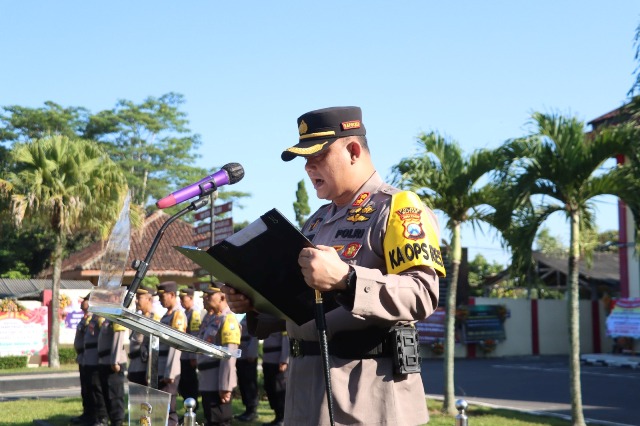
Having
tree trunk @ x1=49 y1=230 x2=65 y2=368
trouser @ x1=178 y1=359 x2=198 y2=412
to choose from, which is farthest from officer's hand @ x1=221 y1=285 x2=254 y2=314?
tree trunk @ x1=49 y1=230 x2=65 y2=368

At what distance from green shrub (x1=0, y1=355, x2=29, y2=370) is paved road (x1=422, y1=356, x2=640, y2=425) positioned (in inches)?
420

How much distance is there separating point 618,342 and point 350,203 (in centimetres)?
2586

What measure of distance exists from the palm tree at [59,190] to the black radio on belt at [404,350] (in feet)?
64.6

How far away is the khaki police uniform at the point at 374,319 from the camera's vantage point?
8.83 ft

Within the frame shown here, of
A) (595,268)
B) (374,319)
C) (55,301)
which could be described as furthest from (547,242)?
(374,319)

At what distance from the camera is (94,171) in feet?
73.7

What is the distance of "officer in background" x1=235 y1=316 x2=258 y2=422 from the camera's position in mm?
11828

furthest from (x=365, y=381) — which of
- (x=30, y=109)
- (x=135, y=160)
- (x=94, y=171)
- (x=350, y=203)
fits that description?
(x=135, y=160)

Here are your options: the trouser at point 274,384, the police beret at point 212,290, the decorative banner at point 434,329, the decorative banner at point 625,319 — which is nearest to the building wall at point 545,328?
the decorative banner at point 434,329

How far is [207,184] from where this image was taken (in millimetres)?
4133

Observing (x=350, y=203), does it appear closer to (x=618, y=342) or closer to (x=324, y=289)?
(x=324, y=289)

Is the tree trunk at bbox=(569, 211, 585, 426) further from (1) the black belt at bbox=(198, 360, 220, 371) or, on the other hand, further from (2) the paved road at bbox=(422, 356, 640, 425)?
(1) the black belt at bbox=(198, 360, 220, 371)

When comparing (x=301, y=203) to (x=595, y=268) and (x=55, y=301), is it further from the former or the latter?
(x=55, y=301)

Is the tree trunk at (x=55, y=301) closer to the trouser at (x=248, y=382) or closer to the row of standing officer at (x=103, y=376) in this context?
the row of standing officer at (x=103, y=376)
